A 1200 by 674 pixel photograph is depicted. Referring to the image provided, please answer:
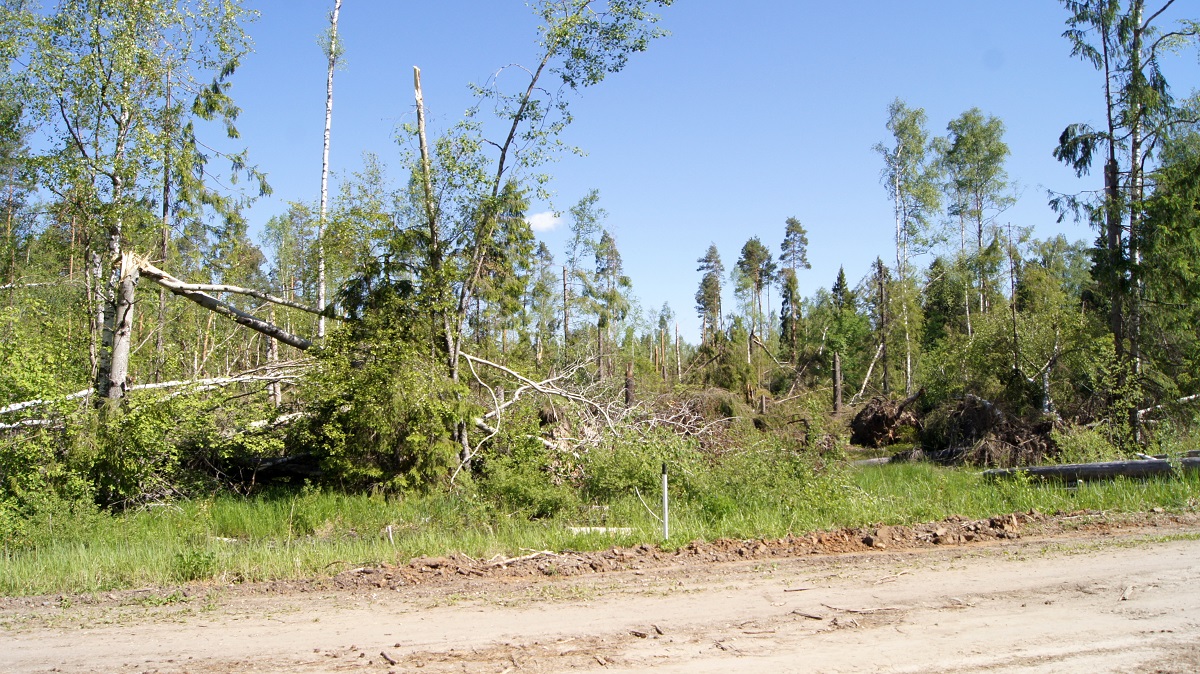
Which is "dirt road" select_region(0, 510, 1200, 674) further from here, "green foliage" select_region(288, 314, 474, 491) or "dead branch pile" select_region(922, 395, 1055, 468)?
"dead branch pile" select_region(922, 395, 1055, 468)

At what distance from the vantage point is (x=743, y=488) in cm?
1248

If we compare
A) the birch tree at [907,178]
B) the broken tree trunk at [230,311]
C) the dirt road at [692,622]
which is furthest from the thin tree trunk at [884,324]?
the dirt road at [692,622]

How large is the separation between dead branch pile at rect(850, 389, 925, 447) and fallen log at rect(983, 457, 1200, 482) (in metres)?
11.1

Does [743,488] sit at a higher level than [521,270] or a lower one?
lower

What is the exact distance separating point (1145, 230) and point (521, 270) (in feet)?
51.4

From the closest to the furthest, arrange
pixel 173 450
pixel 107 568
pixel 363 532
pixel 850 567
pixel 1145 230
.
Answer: pixel 850 567, pixel 107 568, pixel 363 532, pixel 173 450, pixel 1145 230

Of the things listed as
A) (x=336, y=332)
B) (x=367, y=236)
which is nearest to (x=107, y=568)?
(x=336, y=332)

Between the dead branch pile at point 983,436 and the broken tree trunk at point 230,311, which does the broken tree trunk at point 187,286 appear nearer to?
the broken tree trunk at point 230,311

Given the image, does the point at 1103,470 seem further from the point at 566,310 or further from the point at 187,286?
the point at 566,310

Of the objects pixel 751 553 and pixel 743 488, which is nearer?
pixel 751 553

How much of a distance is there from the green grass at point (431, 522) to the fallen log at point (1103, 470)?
33 cm

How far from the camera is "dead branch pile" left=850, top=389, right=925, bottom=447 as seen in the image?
26141 millimetres

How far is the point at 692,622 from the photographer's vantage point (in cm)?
641

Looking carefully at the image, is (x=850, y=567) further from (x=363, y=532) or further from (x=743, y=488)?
(x=363, y=532)
